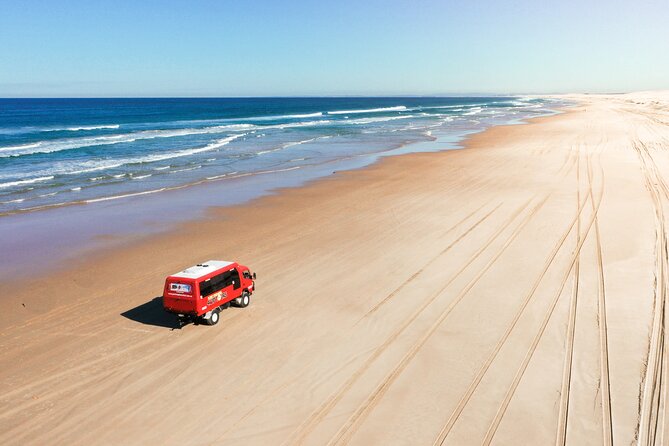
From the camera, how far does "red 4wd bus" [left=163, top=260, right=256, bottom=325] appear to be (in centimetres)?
1209

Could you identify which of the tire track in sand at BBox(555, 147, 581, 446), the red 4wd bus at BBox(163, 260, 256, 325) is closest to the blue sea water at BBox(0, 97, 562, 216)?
the red 4wd bus at BBox(163, 260, 256, 325)

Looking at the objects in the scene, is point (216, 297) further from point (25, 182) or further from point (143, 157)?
point (143, 157)

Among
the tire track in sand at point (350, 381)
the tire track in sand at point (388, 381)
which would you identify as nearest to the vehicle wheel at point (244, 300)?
the tire track in sand at point (350, 381)

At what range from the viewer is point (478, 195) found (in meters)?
26.0

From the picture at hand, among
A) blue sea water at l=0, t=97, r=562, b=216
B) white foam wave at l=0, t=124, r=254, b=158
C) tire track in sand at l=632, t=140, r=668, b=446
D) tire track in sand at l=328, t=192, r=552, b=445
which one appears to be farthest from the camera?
white foam wave at l=0, t=124, r=254, b=158

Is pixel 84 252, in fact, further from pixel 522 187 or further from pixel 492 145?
pixel 492 145

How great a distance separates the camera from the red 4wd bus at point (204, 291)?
39.7 feet

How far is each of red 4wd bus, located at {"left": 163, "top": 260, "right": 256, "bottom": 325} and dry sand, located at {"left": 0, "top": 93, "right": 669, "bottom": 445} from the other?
19.4 inches

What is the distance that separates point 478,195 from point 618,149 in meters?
22.4

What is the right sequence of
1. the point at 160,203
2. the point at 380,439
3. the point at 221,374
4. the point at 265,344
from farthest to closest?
the point at 160,203
the point at 265,344
the point at 221,374
the point at 380,439

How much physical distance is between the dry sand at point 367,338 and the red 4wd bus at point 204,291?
0.49 m

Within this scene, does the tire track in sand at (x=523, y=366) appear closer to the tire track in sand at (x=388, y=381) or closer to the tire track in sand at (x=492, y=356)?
the tire track in sand at (x=492, y=356)

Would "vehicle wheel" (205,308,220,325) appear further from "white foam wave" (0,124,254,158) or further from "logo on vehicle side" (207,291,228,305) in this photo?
"white foam wave" (0,124,254,158)

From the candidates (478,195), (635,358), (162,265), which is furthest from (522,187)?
(162,265)
